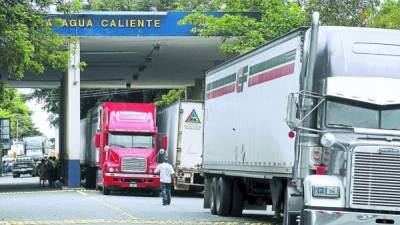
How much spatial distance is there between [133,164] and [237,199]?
12.7m

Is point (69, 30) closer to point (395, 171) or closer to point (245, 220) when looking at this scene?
point (245, 220)

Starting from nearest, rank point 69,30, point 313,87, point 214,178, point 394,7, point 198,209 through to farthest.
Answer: point 313,87, point 214,178, point 198,209, point 394,7, point 69,30

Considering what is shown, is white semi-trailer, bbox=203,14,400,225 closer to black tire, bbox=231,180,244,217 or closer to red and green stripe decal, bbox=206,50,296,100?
red and green stripe decal, bbox=206,50,296,100

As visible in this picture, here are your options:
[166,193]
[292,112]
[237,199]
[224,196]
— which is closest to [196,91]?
[166,193]

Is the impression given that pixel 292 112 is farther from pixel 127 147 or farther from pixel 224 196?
pixel 127 147

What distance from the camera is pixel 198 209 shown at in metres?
24.5

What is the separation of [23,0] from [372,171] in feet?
36.9

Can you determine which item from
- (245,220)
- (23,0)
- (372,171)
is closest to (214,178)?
(245,220)

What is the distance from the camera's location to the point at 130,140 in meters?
33.6

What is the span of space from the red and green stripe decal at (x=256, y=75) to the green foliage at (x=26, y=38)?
402 centimetres

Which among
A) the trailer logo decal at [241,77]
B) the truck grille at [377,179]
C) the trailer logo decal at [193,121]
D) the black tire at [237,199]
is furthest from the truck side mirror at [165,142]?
the truck grille at [377,179]

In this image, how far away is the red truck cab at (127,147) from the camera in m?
33.0

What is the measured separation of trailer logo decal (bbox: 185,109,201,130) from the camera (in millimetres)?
32156

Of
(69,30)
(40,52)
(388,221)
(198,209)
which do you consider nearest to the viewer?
(388,221)
